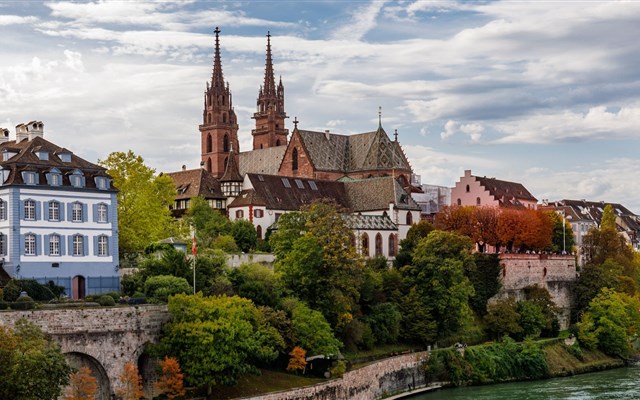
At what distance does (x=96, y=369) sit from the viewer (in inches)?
2234

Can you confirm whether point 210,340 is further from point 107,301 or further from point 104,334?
point 107,301

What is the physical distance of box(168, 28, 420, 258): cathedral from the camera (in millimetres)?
107000

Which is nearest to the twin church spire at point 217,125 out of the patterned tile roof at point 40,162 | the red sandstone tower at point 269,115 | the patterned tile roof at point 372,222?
the red sandstone tower at point 269,115

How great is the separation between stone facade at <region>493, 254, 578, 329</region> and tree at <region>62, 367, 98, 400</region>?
185 ft

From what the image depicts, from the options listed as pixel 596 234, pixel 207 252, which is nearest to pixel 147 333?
pixel 207 252

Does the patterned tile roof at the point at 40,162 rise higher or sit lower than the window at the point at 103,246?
higher

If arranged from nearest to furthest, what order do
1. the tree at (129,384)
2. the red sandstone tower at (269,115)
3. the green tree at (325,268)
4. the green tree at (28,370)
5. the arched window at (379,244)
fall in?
the green tree at (28,370) < the tree at (129,384) < the green tree at (325,268) < the arched window at (379,244) < the red sandstone tower at (269,115)

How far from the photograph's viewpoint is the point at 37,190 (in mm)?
66125

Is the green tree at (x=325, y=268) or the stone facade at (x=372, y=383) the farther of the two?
the green tree at (x=325, y=268)

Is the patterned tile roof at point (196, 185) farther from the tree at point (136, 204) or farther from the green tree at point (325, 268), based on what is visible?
the green tree at point (325, 268)

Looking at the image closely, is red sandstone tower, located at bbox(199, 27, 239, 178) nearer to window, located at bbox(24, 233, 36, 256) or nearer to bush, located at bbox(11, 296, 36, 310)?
window, located at bbox(24, 233, 36, 256)

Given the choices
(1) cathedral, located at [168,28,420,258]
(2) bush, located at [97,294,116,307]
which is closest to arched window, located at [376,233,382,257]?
(1) cathedral, located at [168,28,420,258]

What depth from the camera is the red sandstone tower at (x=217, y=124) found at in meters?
148

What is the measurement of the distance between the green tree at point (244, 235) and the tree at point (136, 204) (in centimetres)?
1081
